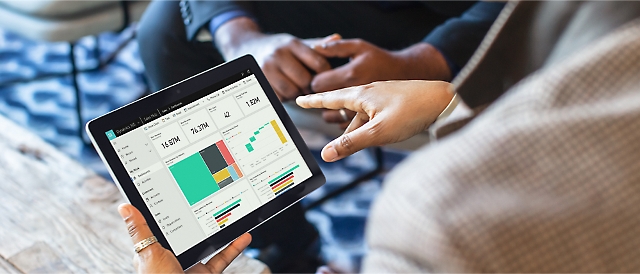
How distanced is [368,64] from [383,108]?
31 cm

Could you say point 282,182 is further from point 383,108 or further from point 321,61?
point 321,61

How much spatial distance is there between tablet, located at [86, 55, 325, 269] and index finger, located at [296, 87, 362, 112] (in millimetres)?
35

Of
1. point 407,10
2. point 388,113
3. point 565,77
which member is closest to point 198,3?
point 407,10

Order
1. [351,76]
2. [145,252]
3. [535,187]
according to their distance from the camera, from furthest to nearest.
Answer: [351,76] < [145,252] < [535,187]

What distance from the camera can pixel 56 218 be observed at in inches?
27.8

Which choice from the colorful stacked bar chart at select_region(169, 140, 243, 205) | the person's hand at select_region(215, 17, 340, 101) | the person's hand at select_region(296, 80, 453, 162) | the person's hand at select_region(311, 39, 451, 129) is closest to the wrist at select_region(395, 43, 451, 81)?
the person's hand at select_region(311, 39, 451, 129)

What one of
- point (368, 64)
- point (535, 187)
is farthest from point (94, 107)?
point (535, 187)

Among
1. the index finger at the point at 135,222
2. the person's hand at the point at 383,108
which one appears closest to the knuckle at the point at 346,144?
the person's hand at the point at 383,108

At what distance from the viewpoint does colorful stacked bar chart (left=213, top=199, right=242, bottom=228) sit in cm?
58

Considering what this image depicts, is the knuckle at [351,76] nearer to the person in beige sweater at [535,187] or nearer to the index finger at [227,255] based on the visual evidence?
the index finger at [227,255]

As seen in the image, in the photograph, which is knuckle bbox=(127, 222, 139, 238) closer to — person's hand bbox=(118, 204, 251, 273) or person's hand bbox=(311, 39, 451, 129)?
person's hand bbox=(118, 204, 251, 273)

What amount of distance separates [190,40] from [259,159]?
59cm

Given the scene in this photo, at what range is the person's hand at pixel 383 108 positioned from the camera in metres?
0.60

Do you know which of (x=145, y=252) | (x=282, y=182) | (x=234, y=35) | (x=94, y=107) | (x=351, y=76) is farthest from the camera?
(x=94, y=107)
